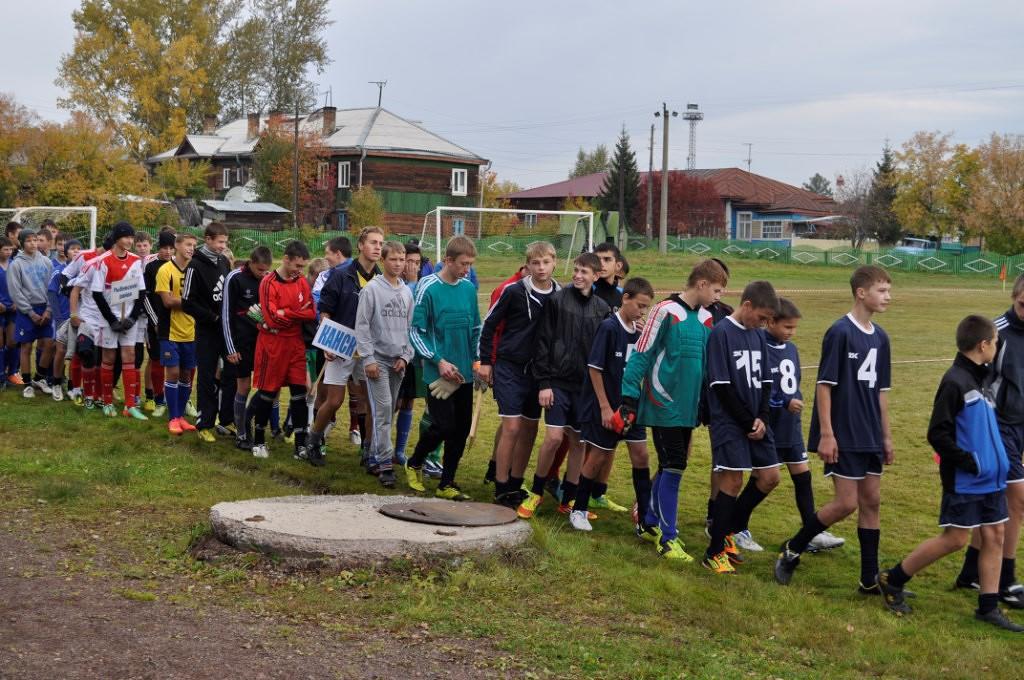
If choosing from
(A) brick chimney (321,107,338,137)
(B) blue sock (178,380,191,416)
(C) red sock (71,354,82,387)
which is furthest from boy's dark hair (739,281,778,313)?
(A) brick chimney (321,107,338,137)

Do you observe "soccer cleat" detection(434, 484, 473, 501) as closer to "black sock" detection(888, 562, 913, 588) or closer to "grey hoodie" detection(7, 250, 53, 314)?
"black sock" detection(888, 562, 913, 588)

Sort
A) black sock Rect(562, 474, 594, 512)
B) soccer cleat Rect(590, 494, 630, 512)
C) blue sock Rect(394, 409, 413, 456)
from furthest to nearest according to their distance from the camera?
1. blue sock Rect(394, 409, 413, 456)
2. soccer cleat Rect(590, 494, 630, 512)
3. black sock Rect(562, 474, 594, 512)

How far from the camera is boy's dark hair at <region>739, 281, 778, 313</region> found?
22.3 ft

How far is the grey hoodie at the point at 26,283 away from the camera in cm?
1309

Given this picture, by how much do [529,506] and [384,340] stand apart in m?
1.89

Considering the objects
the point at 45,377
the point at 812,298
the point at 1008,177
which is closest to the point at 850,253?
the point at 1008,177

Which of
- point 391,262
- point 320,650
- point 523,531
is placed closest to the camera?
point 320,650

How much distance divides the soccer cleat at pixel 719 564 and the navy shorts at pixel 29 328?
9.48 meters

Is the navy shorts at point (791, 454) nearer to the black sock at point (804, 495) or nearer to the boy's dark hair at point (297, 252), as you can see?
the black sock at point (804, 495)

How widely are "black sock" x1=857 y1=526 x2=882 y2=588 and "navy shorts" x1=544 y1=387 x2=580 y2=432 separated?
2.22m

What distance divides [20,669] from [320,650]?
1286 mm

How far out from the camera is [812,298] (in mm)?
35906

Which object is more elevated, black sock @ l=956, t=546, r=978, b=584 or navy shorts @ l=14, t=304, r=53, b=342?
navy shorts @ l=14, t=304, r=53, b=342

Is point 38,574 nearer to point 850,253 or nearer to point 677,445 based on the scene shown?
point 677,445
